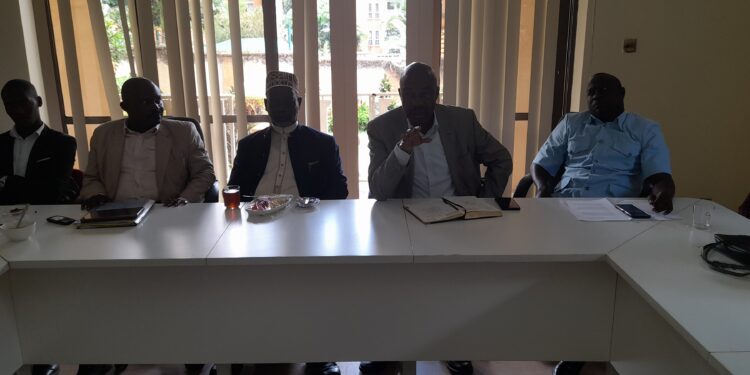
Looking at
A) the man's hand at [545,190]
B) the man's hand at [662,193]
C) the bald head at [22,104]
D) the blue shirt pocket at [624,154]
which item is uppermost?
the bald head at [22,104]

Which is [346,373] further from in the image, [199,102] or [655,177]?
[199,102]

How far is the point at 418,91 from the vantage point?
226 centimetres

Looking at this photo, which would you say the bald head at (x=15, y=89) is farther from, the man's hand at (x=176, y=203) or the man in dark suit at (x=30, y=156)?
the man's hand at (x=176, y=203)

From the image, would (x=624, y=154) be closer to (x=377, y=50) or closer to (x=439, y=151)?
(x=439, y=151)

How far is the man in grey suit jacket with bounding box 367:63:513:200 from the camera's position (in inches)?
92.6

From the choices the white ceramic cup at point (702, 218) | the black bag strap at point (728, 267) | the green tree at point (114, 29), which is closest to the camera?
the black bag strap at point (728, 267)

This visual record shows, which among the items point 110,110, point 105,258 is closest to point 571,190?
point 105,258

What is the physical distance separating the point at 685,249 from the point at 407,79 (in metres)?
1.29

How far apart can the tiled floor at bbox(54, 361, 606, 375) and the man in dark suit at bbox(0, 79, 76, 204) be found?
0.92 meters

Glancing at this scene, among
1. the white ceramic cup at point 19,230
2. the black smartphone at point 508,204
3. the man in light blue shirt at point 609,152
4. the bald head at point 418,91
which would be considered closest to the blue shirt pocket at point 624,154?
the man in light blue shirt at point 609,152

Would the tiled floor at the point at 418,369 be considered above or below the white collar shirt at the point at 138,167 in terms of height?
below

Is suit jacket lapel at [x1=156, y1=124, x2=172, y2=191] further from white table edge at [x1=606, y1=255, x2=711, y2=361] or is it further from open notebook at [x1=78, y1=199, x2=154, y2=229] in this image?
white table edge at [x1=606, y1=255, x2=711, y2=361]

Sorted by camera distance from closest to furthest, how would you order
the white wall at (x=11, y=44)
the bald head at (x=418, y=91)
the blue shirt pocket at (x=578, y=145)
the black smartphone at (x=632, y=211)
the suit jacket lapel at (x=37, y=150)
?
the black smartphone at (x=632, y=211), the bald head at (x=418, y=91), the blue shirt pocket at (x=578, y=145), the suit jacket lapel at (x=37, y=150), the white wall at (x=11, y=44)

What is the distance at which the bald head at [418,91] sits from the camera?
2.24 metres
